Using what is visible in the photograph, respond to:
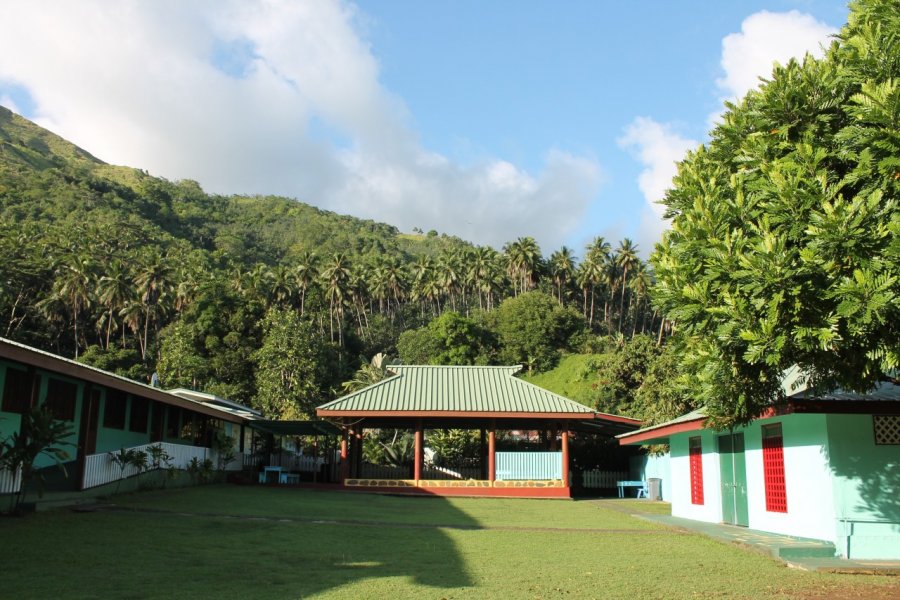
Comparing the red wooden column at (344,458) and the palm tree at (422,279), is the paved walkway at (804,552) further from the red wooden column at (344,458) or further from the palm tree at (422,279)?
the palm tree at (422,279)

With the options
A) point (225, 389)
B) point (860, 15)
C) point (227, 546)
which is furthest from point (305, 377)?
point (860, 15)

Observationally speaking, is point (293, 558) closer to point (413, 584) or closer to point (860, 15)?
point (413, 584)

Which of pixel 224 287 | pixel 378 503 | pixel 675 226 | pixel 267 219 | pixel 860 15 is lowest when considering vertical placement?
pixel 378 503

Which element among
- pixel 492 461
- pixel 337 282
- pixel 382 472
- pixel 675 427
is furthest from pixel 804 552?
pixel 337 282

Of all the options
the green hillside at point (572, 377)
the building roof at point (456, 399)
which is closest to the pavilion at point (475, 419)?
the building roof at point (456, 399)

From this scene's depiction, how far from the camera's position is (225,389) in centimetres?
5753

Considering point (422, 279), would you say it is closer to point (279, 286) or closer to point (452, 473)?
point (279, 286)

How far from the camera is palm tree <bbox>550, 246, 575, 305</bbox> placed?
86.1 meters

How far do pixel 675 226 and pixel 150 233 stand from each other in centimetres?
8922

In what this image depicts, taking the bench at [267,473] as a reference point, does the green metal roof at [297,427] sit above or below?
above

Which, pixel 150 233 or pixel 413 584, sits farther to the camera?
pixel 150 233

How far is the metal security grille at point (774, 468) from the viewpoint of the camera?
1411 cm

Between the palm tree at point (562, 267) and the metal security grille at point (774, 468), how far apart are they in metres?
71.7

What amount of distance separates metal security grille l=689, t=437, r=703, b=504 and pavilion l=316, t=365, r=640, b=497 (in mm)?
6267
